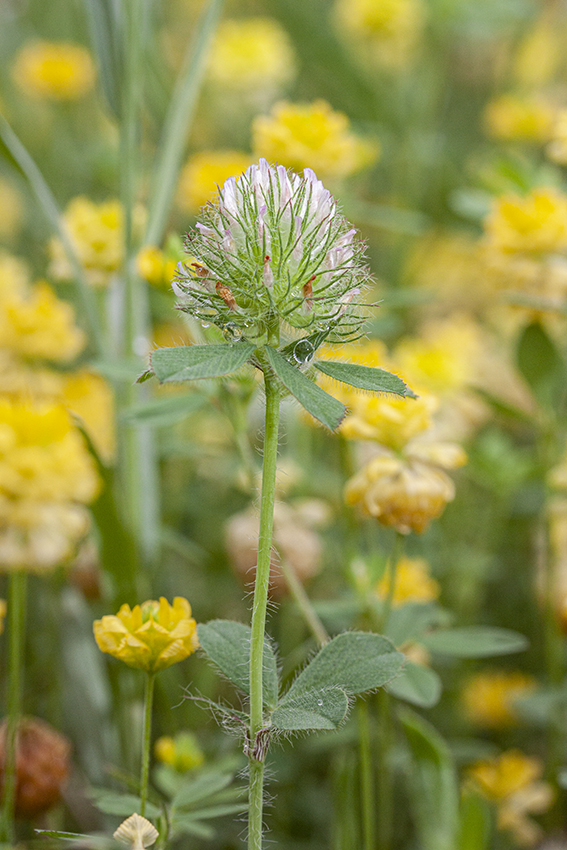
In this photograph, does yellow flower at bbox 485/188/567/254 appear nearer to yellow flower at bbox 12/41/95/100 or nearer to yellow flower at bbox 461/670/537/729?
yellow flower at bbox 461/670/537/729

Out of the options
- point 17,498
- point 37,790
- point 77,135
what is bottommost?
point 37,790

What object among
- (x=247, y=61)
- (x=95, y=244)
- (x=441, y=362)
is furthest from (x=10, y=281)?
(x=247, y=61)

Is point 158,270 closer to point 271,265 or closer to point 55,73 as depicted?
point 271,265

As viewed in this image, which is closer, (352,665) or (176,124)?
(352,665)

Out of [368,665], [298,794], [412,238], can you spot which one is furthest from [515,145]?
[368,665]

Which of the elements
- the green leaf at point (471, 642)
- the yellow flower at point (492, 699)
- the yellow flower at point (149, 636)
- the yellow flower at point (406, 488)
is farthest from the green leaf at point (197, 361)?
the yellow flower at point (492, 699)

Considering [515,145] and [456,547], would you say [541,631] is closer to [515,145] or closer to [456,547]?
[456,547]
